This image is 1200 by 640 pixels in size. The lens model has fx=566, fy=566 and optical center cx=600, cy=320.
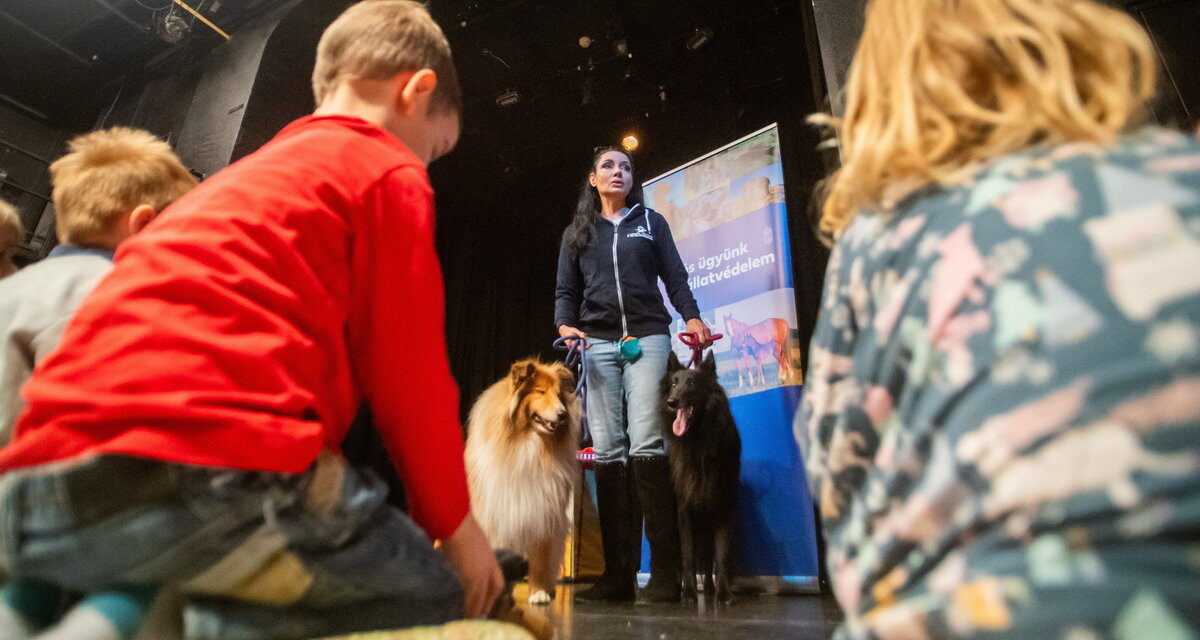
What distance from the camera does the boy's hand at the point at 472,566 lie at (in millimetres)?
885

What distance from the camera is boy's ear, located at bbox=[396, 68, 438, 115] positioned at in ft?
3.77

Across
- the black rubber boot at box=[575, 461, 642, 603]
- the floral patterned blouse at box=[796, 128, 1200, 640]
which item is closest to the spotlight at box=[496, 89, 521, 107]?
the black rubber boot at box=[575, 461, 642, 603]

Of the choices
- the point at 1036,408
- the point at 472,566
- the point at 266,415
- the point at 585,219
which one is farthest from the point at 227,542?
the point at 585,219

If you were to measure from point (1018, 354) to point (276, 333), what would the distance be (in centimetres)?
80

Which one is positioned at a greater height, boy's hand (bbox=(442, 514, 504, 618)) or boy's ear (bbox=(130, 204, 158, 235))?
boy's ear (bbox=(130, 204, 158, 235))

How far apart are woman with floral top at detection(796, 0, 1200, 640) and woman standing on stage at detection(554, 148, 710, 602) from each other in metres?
2.04

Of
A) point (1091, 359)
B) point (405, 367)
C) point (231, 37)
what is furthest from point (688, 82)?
point (1091, 359)

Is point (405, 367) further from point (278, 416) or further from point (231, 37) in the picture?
point (231, 37)

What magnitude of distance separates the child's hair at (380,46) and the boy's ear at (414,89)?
0.9 inches

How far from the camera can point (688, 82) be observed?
15.3 feet

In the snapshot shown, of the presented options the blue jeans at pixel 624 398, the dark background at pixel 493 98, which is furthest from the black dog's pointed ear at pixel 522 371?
the dark background at pixel 493 98

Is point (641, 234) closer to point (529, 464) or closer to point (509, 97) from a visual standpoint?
point (529, 464)

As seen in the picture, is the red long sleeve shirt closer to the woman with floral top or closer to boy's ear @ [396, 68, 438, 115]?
boy's ear @ [396, 68, 438, 115]

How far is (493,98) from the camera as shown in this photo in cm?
498
